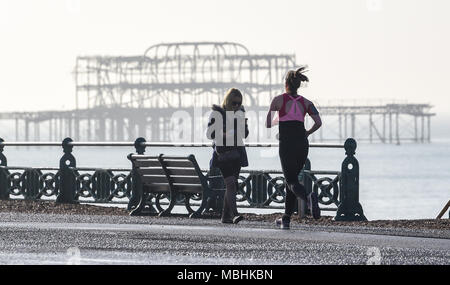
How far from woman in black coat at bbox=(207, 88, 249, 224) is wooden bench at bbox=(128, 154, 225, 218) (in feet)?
3.77

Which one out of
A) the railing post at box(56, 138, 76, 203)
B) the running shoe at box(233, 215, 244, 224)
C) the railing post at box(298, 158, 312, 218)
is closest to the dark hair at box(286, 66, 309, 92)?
the running shoe at box(233, 215, 244, 224)

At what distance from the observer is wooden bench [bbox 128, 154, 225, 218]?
1664 centimetres

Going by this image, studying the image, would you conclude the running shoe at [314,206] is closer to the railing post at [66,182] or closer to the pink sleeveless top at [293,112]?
the pink sleeveless top at [293,112]

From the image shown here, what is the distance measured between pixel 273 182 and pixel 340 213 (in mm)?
1481

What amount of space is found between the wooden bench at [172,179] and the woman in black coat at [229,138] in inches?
45.2

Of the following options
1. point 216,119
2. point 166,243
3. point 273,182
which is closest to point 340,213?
point 273,182

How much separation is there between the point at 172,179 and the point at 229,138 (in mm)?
2035

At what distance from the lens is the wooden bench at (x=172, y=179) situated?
16641 mm

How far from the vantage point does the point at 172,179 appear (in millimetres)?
16938

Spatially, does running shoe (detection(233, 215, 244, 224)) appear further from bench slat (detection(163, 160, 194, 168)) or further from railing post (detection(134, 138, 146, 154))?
railing post (detection(134, 138, 146, 154))

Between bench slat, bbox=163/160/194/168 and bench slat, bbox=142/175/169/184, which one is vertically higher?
bench slat, bbox=163/160/194/168

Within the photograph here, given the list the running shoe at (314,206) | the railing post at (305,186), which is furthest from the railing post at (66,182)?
the running shoe at (314,206)

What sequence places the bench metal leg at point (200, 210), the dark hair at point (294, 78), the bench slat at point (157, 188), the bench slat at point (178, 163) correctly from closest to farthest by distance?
the dark hair at point (294, 78), the bench slat at point (178, 163), the bench metal leg at point (200, 210), the bench slat at point (157, 188)
